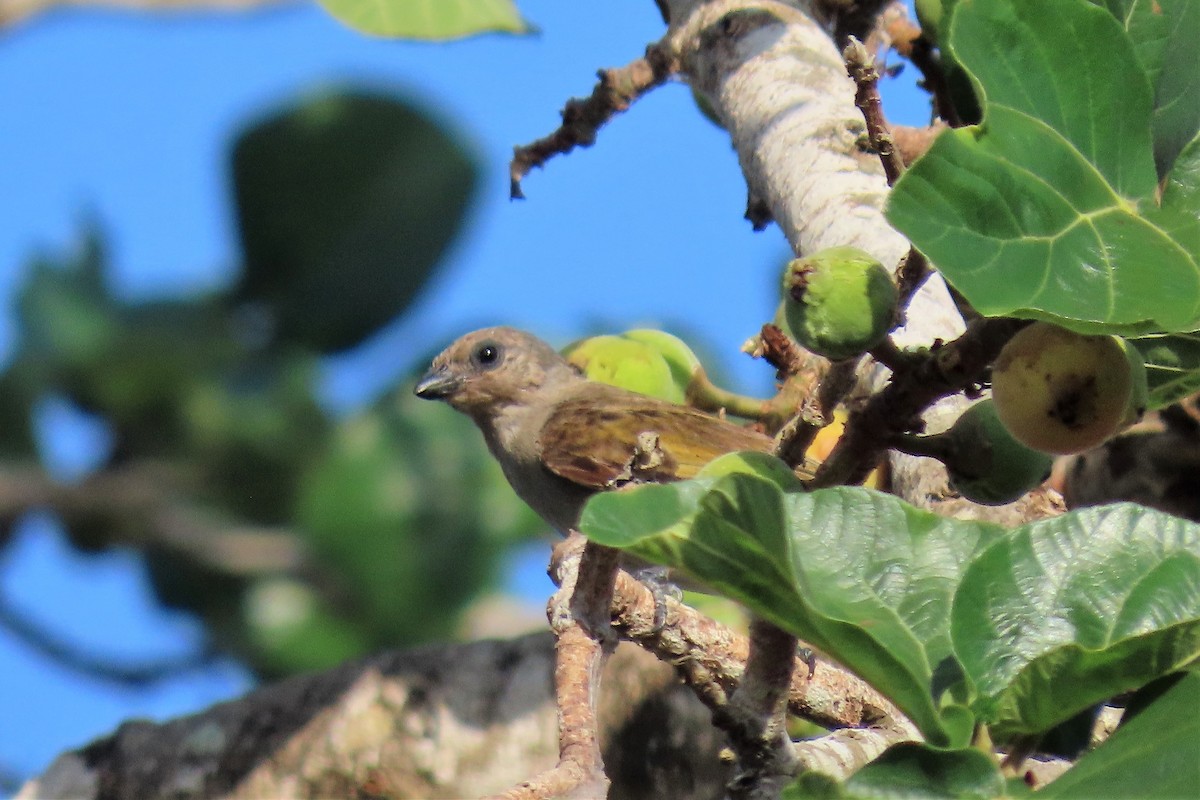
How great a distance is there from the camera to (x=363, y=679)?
4.07 m

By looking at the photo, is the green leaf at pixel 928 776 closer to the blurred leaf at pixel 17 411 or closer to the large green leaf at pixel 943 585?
the large green leaf at pixel 943 585

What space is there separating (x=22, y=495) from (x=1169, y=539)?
26.7 feet

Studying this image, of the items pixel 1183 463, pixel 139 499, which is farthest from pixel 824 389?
pixel 139 499

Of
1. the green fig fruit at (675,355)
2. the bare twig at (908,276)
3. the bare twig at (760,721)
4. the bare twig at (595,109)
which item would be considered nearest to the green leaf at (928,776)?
the bare twig at (760,721)

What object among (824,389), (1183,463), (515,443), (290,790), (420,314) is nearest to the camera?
(824,389)

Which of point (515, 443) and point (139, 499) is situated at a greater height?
point (139, 499)

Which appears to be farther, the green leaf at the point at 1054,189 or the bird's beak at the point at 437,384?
the bird's beak at the point at 437,384

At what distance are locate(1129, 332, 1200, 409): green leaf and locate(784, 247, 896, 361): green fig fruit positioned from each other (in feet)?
1.27

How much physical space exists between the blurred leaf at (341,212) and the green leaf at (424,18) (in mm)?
5689

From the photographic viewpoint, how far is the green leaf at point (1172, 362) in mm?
1706

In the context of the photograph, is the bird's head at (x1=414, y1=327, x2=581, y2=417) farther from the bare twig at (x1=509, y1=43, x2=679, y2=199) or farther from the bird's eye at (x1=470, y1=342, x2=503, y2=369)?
the bare twig at (x1=509, y1=43, x2=679, y2=199)

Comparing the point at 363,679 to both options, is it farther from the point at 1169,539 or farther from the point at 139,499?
the point at 139,499

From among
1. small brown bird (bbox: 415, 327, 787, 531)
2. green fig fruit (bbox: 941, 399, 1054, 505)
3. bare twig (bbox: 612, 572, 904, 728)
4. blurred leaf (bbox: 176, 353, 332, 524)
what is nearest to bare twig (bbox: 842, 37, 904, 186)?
green fig fruit (bbox: 941, 399, 1054, 505)

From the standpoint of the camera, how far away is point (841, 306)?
149 centimetres
